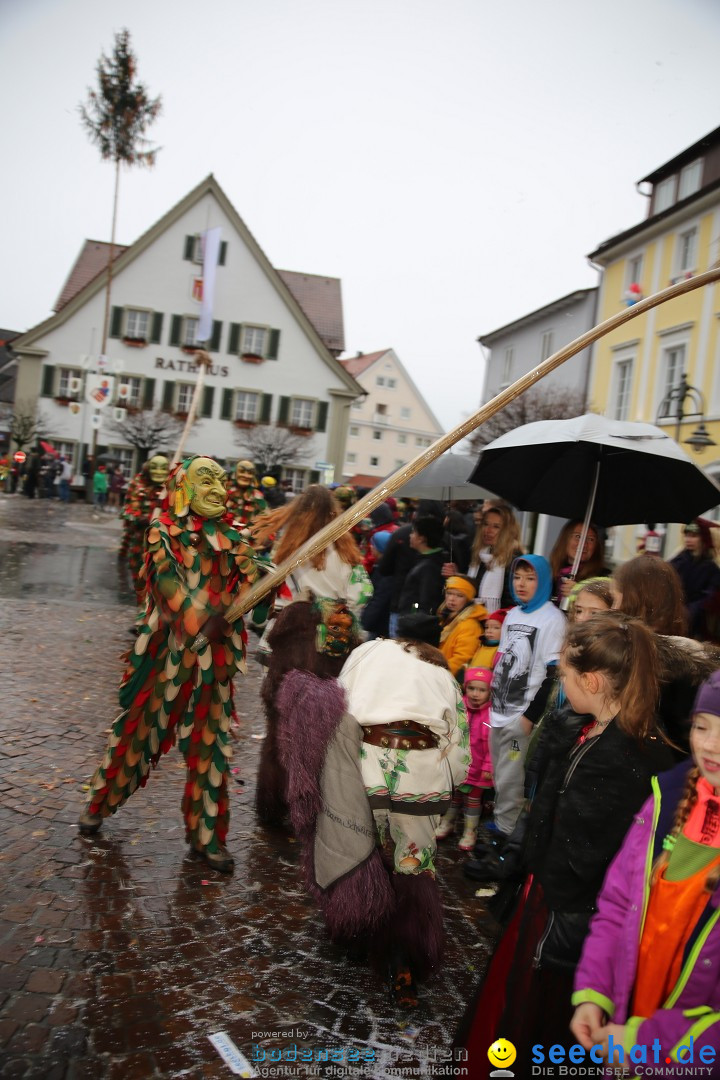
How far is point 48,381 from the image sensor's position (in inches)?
1457

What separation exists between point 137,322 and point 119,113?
8490 mm

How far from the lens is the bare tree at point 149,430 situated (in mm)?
36469

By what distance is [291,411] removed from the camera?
1550 inches

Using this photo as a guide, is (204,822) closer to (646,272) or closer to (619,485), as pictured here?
(619,485)

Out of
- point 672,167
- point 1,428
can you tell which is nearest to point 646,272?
point 672,167

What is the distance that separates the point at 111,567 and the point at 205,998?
12.8 meters

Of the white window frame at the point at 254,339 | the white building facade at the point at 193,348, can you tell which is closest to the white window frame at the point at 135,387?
the white building facade at the point at 193,348

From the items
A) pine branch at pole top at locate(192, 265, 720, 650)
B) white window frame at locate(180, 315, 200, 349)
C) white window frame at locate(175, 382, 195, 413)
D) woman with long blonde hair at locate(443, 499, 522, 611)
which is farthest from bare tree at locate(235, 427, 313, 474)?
pine branch at pole top at locate(192, 265, 720, 650)

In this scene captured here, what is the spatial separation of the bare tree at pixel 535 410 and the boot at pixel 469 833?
17.4 meters

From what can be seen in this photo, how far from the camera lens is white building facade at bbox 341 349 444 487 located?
67.6 meters

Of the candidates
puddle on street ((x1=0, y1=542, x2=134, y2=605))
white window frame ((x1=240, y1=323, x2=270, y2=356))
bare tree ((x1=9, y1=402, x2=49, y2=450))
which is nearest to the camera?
puddle on street ((x1=0, y1=542, x2=134, y2=605))

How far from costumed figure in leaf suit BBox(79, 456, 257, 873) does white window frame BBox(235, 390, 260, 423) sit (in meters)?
35.2

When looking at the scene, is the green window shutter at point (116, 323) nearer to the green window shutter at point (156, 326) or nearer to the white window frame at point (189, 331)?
the green window shutter at point (156, 326)

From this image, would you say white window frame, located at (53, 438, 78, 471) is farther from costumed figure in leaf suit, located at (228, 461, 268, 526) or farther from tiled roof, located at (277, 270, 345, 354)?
costumed figure in leaf suit, located at (228, 461, 268, 526)
